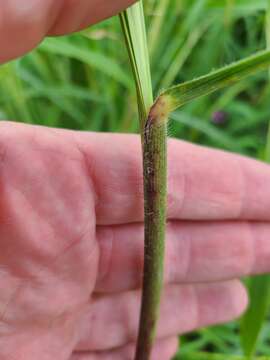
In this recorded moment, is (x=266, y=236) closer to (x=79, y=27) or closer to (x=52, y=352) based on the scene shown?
(x=52, y=352)

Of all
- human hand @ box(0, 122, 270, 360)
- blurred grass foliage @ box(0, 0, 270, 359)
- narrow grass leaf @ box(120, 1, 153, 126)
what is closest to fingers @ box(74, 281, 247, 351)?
human hand @ box(0, 122, 270, 360)

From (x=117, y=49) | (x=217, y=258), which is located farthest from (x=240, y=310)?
(x=117, y=49)

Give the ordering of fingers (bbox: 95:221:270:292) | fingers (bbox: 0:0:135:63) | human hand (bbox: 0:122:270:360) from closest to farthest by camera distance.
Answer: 1. fingers (bbox: 0:0:135:63)
2. human hand (bbox: 0:122:270:360)
3. fingers (bbox: 95:221:270:292)

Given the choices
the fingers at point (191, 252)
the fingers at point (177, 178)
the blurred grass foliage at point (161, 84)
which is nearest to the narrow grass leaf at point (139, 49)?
the fingers at point (177, 178)

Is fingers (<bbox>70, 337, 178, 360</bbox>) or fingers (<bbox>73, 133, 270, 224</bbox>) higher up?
fingers (<bbox>73, 133, 270, 224</bbox>)

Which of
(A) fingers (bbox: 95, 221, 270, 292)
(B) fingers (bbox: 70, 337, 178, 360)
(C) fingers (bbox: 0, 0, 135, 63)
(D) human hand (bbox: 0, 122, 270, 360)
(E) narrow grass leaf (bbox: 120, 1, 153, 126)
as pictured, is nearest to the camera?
(C) fingers (bbox: 0, 0, 135, 63)

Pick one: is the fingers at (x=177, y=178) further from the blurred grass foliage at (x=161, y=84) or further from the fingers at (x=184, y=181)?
the blurred grass foliage at (x=161, y=84)

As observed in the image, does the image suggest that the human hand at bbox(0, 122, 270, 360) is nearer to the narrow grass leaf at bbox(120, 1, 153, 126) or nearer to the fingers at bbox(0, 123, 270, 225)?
the fingers at bbox(0, 123, 270, 225)

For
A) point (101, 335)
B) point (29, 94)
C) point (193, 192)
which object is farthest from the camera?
point (29, 94)
